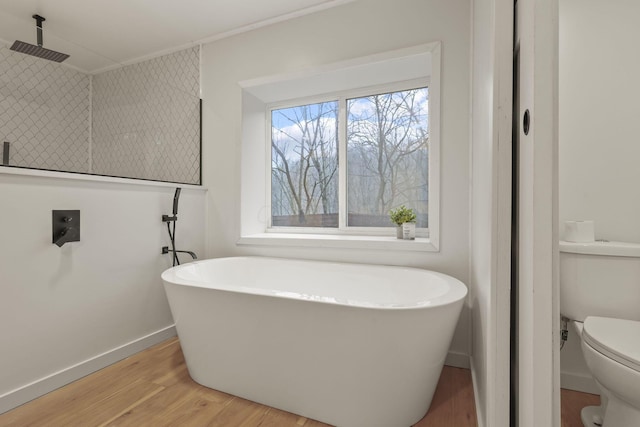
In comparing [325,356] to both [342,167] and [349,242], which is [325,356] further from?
[342,167]

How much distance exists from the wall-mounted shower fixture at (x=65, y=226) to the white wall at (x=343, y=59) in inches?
40.7

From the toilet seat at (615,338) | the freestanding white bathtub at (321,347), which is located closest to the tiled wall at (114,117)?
the freestanding white bathtub at (321,347)

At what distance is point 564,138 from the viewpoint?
1218mm

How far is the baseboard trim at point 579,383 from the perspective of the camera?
4.06 feet

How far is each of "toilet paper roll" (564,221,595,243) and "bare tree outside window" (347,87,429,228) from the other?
111cm

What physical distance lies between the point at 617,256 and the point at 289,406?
149cm

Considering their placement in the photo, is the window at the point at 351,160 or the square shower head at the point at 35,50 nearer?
the square shower head at the point at 35,50

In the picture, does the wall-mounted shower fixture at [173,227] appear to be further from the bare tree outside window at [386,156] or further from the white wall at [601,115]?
the white wall at [601,115]

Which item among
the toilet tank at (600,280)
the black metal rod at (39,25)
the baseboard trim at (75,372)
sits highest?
the black metal rod at (39,25)

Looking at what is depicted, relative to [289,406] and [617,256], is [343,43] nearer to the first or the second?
[617,256]

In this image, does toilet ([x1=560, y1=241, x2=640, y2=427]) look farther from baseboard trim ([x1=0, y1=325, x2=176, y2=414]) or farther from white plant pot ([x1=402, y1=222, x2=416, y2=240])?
baseboard trim ([x1=0, y1=325, x2=176, y2=414])

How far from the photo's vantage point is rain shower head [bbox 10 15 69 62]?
84.7 inches

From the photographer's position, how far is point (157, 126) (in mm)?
2650

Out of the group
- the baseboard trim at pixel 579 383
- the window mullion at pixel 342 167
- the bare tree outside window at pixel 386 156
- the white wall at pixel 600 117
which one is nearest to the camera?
the white wall at pixel 600 117
